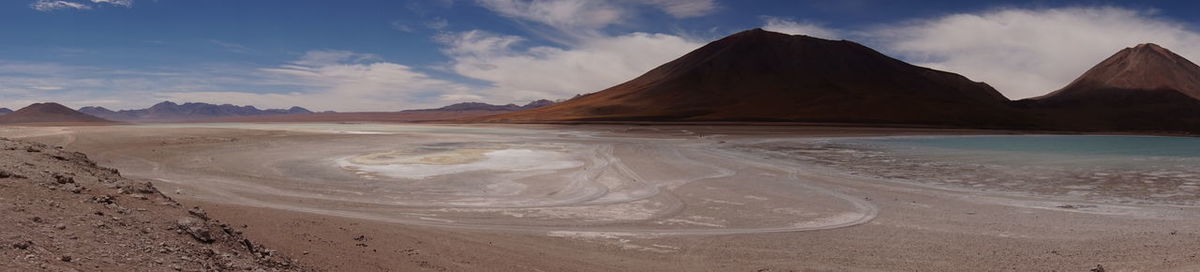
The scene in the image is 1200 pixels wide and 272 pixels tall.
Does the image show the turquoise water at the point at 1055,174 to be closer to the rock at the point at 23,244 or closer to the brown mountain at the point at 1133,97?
the rock at the point at 23,244

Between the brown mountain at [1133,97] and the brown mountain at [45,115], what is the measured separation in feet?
613

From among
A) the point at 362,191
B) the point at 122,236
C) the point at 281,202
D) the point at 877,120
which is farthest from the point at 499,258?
the point at 877,120

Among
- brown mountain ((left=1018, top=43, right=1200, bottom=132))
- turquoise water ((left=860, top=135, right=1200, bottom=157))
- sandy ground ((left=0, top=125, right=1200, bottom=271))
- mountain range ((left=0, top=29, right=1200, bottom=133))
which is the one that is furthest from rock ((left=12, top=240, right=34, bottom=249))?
brown mountain ((left=1018, top=43, right=1200, bottom=132))

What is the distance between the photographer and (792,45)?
428ft

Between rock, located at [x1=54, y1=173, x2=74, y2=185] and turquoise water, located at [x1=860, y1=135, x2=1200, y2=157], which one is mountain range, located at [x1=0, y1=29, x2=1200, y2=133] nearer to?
turquoise water, located at [x1=860, y1=135, x2=1200, y2=157]

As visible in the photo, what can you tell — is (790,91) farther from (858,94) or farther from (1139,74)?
(1139,74)

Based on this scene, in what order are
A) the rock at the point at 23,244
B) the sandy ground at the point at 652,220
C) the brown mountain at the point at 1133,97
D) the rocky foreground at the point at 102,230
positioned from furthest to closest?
the brown mountain at the point at 1133,97 < the sandy ground at the point at 652,220 < the rocky foreground at the point at 102,230 < the rock at the point at 23,244

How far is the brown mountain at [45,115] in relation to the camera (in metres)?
144

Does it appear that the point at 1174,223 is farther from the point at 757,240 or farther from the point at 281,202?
the point at 281,202

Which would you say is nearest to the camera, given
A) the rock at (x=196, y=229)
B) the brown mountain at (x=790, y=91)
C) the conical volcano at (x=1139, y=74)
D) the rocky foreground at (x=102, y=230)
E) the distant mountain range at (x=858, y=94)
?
the rocky foreground at (x=102, y=230)

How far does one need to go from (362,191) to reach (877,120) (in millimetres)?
77602

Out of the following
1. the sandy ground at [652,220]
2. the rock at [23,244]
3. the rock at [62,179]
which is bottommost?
the sandy ground at [652,220]

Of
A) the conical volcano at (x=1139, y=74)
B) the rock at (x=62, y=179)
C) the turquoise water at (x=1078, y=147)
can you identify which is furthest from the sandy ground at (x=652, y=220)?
the conical volcano at (x=1139, y=74)

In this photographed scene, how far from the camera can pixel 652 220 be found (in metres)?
9.62
